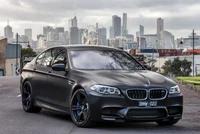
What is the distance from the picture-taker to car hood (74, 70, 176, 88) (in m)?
9.26

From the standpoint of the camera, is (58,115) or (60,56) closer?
(60,56)

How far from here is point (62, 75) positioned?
34.6 feet

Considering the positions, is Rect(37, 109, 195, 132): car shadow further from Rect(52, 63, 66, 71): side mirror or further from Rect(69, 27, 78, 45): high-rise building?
Rect(69, 27, 78, 45): high-rise building

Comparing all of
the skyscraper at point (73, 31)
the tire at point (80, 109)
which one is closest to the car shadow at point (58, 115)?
the tire at point (80, 109)

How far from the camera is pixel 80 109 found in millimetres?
9750

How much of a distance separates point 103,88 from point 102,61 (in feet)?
4.55

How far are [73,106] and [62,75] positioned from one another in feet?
2.79

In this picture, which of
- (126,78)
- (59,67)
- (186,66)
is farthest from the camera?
(186,66)

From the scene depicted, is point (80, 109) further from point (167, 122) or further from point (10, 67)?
point (10, 67)

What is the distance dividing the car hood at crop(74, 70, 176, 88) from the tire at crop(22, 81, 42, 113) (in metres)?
2.34

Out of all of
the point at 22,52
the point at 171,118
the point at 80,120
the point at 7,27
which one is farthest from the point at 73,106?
the point at 7,27

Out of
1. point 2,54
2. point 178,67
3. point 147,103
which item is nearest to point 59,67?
point 147,103

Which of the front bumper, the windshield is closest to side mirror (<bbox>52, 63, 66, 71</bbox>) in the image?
the windshield

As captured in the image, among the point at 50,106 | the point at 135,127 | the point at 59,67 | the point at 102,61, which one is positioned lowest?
the point at 135,127
